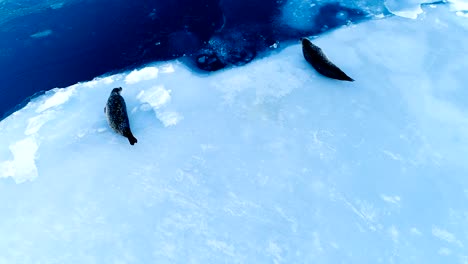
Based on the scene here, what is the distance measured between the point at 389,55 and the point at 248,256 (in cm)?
440

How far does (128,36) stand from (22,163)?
3004 mm

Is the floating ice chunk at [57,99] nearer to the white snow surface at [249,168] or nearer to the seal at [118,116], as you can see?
the white snow surface at [249,168]

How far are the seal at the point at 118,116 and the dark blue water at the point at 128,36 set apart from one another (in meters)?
1.05

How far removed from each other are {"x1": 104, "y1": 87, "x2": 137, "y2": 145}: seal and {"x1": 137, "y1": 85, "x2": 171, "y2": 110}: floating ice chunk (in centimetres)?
36

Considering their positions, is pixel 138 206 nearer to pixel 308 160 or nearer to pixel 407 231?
pixel 308 160

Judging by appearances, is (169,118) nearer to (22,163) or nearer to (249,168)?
(249,168)

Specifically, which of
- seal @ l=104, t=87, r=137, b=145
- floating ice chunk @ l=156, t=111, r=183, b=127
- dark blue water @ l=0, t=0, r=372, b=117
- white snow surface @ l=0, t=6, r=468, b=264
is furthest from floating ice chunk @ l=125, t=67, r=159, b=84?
floating ice chunk @ l=156, t=111, r=183, b=127

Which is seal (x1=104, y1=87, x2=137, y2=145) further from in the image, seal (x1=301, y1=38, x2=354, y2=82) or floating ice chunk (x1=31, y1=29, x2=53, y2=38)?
seal (x1=301, y1=38, x2=354, y2=82)

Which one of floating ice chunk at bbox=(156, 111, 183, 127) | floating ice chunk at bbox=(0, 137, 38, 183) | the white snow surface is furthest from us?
floating ice chunk at bbox=(156, 111, 183, 127)

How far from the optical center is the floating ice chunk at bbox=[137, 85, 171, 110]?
5453 millimetres

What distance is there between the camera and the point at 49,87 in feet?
19.1

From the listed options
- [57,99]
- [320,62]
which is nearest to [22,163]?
[57,99]

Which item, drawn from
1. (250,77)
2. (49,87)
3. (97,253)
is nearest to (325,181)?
(250,77)

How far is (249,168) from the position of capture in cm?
466
